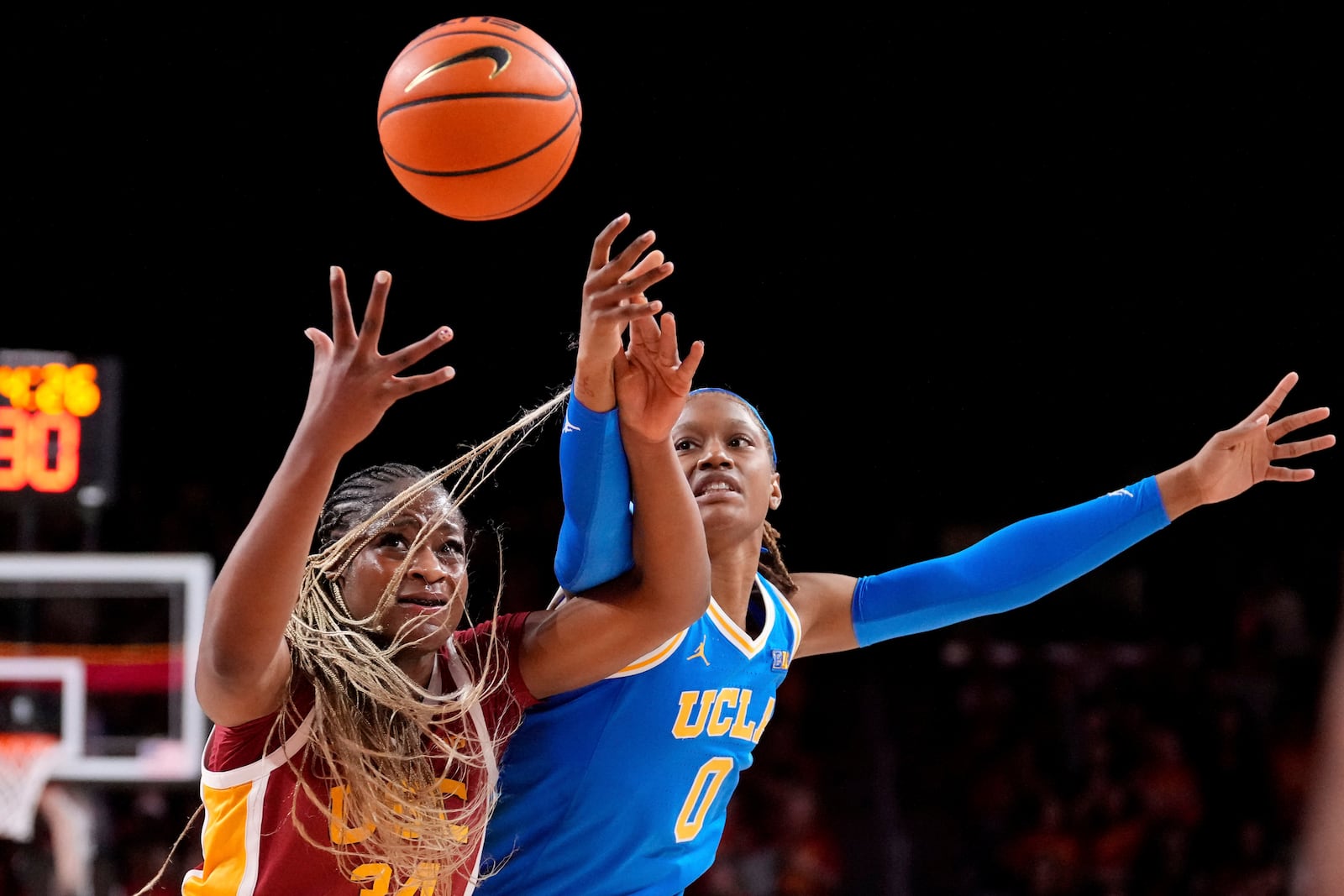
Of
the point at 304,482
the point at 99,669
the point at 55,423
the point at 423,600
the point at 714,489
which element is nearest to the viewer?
the point at 304,482

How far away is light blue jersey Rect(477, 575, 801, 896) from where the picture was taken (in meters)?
2.67

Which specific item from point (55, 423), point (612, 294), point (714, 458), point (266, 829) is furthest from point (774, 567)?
point (55, 423)

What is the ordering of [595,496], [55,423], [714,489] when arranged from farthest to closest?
[55,423], [714,489], [595,496]

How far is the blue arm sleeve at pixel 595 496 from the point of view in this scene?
2.52m

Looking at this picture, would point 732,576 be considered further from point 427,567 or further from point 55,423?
point 55,423

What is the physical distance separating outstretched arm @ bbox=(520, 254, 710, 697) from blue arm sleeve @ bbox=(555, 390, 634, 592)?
33mm

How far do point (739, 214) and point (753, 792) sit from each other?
9.56 ft

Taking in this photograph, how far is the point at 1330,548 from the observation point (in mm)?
7984

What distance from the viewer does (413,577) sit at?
2426 mm

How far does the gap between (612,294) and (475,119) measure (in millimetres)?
594

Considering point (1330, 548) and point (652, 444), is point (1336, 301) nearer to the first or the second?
point (1330, 548)

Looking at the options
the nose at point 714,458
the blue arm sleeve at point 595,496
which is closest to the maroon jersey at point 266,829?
the blue arm sleeve at point 595,496

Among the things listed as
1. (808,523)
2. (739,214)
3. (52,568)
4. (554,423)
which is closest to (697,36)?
(739,214)

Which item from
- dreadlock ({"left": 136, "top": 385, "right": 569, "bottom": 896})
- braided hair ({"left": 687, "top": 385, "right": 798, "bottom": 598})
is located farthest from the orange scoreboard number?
dreadlock ({"left": 136, "top": 385, "right": 569, "bottom": 896})
